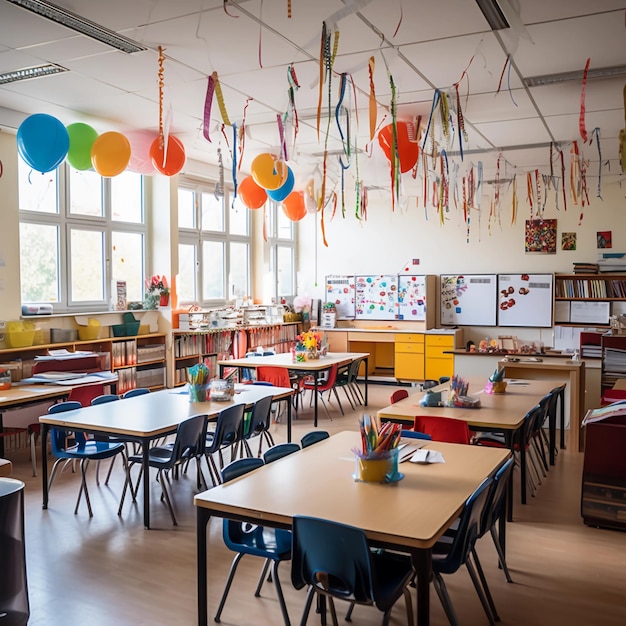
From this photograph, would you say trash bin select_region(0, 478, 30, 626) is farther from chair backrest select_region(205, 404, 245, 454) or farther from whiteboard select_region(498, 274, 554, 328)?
whiteboard select_region(498, 274, 554, 328)

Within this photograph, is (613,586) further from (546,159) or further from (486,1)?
(546,159)

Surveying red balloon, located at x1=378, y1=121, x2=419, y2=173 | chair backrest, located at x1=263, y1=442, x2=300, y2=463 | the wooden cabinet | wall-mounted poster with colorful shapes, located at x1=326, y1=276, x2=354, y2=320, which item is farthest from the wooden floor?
wall-mounted poster with colorful shapes, located at x1=326, y1=276, x2=354, y2=320

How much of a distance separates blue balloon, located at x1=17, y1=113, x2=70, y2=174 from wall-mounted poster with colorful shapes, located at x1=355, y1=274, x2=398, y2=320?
6.99 metres

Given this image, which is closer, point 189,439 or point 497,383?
point 189,439

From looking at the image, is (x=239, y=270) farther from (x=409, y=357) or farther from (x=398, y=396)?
(x=398, y=396)

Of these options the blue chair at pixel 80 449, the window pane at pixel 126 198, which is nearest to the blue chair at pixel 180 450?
the blue chair at pixel 80 449

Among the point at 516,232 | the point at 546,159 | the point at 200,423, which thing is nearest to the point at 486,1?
the point at 200,423

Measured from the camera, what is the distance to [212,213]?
1030cm

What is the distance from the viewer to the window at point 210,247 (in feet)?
32.0

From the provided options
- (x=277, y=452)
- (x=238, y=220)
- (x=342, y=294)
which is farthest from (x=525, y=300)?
(x=277, y=452)

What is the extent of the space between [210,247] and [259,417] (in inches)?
205

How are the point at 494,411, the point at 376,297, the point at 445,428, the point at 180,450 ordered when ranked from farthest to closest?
the point at 376,297 < the point at 494,411 < the point at 180,450 < the point at 445,428

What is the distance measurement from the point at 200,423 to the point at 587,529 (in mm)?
2881

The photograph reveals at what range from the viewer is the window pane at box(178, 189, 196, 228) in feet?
31.7
